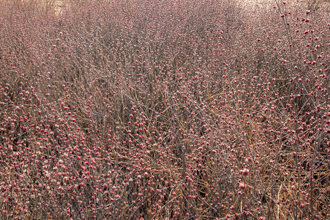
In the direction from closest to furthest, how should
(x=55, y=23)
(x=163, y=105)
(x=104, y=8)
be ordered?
(x=163, y=105)
(x=55, y=23)
(x=104, y=8)

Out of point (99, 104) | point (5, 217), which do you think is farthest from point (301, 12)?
point (5, 217)

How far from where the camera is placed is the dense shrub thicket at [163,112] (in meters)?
1.74

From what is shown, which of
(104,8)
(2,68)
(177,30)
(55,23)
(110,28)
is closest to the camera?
(2,68)

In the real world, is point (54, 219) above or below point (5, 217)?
above

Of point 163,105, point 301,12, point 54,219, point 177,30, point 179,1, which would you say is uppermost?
point 301,12

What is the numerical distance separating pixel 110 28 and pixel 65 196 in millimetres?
3660

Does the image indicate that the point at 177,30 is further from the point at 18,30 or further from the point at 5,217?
the point at 5,217

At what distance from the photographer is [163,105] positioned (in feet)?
10.0

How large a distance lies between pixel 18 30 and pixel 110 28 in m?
1.58

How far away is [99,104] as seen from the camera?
284 centimetres

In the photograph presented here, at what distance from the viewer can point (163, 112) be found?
2.78 meters

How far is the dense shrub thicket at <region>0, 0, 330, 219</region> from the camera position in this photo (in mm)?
1743

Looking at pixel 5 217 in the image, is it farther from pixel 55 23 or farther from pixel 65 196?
pixel 55 23

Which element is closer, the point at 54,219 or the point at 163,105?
the point at 54,219
